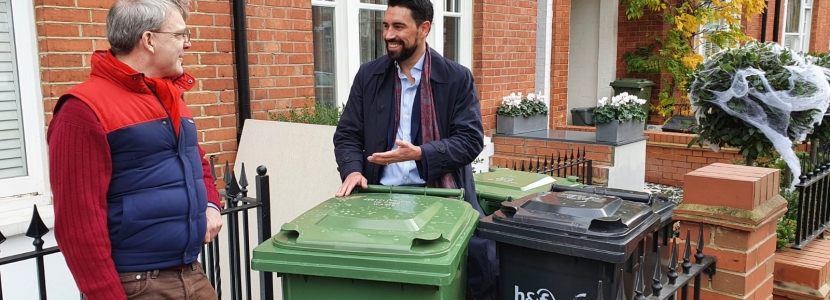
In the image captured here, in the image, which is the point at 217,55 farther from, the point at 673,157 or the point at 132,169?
the point at 673,157

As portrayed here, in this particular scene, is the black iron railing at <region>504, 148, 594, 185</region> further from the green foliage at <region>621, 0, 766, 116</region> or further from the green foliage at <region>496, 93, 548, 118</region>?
the green foliage at <region>621, 0, 766, 116</region>

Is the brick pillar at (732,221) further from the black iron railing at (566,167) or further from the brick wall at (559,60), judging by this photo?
the brick wall at (559,60)

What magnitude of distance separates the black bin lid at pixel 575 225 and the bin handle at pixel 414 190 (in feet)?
1.01

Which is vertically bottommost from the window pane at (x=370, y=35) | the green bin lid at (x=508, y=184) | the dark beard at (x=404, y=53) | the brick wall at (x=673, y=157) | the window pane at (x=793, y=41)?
the brick wall at (x=673, y=157)

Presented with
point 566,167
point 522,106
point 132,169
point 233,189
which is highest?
point 132,169

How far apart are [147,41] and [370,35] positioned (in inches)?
163

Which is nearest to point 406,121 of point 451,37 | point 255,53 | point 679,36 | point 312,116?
point 312,116

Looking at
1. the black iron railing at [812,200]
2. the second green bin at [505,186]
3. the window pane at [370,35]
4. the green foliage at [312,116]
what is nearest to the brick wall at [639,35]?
the window pane at [370,35]

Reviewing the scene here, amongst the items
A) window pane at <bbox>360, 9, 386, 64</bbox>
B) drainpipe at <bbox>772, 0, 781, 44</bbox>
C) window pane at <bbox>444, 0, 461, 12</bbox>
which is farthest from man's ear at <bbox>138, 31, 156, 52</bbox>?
drainpipe at <bbox>772, 0, 781, 44</bbox>

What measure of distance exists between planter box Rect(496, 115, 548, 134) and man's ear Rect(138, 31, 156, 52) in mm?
5857

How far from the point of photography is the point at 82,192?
1896 mm

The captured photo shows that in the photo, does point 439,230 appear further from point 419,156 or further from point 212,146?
point 212,146

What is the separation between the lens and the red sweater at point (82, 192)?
189cm

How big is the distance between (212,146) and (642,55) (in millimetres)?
8462
